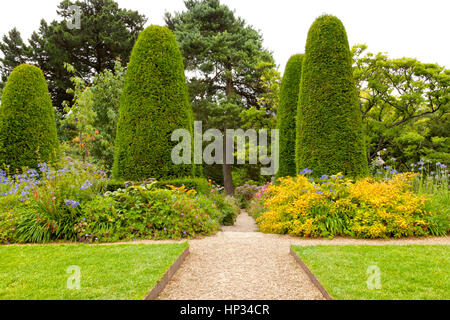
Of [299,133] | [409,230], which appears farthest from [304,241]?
[299,133]

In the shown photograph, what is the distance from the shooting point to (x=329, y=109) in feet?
25.9

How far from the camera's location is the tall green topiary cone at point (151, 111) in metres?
7.63

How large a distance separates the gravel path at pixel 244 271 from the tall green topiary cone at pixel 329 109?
114 inches

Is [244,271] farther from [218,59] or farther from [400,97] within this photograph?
[218,59]

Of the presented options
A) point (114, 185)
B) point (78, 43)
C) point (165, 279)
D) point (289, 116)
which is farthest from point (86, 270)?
point (78, 43)

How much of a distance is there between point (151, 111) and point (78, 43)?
49.5 feet

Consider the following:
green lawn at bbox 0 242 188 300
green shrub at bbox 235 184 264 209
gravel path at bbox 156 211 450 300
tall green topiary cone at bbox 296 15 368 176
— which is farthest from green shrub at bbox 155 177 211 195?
green shrub at bbox 235 184 264 209

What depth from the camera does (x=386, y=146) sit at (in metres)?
15.2

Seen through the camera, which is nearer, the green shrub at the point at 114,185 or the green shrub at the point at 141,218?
the green shrub at the point at 141,218

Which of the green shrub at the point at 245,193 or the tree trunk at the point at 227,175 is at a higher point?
the tree trunk at the point at 227,175

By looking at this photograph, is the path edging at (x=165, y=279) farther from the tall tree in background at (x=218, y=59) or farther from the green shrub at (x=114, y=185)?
the tall tree in background at (x=218, y=59)

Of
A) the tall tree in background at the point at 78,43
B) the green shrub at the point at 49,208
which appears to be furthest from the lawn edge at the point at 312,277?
the tall tree in background at the point at 78,43

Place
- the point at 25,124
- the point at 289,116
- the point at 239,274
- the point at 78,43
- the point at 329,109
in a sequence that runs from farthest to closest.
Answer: the point at 78,43
the point at 289,116
the point at 25,124
the point at 329,109
the point at 239,274
